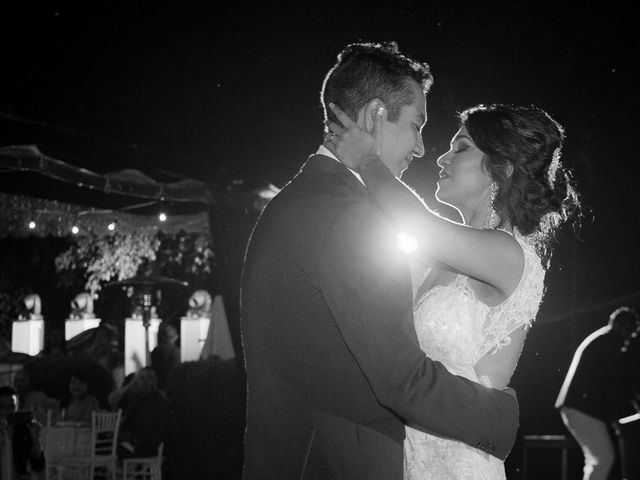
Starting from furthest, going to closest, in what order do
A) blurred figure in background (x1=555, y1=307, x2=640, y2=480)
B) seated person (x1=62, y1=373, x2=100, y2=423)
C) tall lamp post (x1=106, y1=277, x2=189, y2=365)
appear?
tall lamp post (x1=106, y1=277, x2=189, y2=365), seated person (x1=62, y1=373, x2=100, y2=423), blurred figure in background (x1=555, y1=307, x2=640, y2=480)

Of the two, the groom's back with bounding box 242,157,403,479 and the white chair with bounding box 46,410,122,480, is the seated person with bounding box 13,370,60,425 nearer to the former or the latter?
the white chair with bounding box 46,410,122,480

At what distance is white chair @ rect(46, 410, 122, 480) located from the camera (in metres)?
7.82

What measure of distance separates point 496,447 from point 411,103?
3.10ft

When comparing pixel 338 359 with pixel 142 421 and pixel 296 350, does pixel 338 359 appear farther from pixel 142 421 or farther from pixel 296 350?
pixel 142 421

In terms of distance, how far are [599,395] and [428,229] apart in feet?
16.0

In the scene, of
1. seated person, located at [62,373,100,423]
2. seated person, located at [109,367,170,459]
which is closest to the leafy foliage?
seated person, located at [62,373,100,423]

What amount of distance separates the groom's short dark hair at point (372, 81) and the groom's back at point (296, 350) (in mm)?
355

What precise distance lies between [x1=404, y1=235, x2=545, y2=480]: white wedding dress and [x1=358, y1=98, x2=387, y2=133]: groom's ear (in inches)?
36.5

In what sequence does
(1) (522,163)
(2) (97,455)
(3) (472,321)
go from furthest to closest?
(2) (97,455)
(1) (522,163)
(3) (472,321)

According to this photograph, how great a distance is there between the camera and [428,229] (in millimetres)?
2463

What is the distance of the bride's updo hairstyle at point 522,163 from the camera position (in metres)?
3.03

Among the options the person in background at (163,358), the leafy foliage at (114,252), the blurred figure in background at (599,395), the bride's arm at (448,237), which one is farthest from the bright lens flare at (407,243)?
the leafy foliage at (114,252)

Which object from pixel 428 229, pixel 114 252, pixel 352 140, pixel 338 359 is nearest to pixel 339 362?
pixel 338 359

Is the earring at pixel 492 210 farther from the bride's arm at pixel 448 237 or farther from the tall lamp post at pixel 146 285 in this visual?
the tall lamp post at pixel 146 285
